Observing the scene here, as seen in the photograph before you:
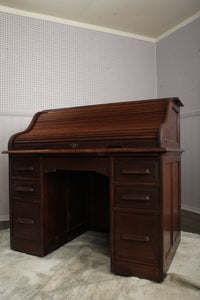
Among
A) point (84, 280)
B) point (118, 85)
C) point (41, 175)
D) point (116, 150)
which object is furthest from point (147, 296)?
point (118, 85)

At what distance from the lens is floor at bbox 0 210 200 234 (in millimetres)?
3057

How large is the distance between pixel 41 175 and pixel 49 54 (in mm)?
2318

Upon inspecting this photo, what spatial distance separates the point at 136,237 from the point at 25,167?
1.19 m

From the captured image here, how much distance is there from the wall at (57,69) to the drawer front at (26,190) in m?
1.35

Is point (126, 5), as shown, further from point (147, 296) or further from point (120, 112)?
point (147, 296)

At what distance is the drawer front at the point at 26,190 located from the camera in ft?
7.61

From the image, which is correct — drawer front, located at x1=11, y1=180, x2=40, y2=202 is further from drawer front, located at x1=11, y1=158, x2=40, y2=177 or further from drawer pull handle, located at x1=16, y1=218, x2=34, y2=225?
drawer pull handle, located at x1=16, y1=218, x2=34, y2=225

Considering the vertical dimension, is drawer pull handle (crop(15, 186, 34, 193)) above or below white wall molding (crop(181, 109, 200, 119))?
below

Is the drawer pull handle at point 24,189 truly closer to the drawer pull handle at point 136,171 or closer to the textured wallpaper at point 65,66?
the drawer pull handle at point 136,171

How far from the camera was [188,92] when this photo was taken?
3984mm

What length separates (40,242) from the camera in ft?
7.55

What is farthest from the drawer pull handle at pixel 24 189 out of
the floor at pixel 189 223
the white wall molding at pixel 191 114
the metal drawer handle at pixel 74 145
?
the white wall molding at pixel 191 114

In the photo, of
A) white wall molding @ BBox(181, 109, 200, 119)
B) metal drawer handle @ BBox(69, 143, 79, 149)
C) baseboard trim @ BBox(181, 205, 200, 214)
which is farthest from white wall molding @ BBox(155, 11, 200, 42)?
metal drawer handle @ BBox(69, 143, 79, 149)

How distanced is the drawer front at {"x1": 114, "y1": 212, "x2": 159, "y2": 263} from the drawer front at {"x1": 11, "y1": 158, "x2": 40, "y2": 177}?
87cm
